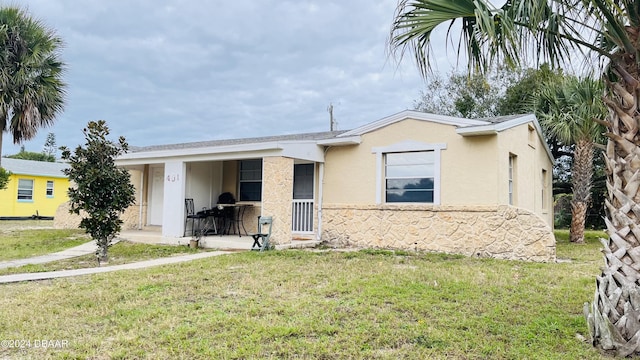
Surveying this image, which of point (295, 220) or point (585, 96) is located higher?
point (585, 96)

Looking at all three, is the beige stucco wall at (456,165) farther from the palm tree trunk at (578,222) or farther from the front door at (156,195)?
the front door at (156,195)

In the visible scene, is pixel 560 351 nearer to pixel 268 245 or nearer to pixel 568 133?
A: pixel 268 245

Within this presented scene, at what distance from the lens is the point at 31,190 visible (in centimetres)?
2597

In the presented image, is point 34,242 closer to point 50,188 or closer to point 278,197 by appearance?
point 278,197

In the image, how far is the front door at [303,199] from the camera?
13.0 m

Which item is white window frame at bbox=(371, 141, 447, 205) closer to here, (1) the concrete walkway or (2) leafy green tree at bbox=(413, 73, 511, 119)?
(1) the concrete walkway

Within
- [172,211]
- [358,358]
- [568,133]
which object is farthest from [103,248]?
[568,133]

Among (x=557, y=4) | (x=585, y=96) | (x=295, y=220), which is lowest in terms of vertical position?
(x=295, y=220)

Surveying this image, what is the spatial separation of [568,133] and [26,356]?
15.8 metres

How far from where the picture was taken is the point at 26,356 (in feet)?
12.7

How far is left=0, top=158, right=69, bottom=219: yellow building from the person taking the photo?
81.1 ft

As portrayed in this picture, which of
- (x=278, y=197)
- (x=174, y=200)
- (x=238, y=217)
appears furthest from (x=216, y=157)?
(x=238, y=217)

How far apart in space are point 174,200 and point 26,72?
8093 mm

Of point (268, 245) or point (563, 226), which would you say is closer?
point (268, 245)
